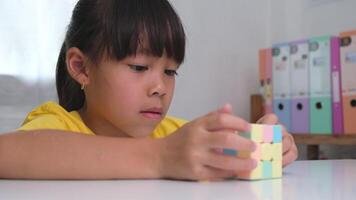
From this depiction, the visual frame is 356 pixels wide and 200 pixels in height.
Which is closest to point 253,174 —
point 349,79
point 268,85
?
point 349,79

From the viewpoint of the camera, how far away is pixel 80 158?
1.94 ft

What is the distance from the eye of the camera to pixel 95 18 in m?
0.98

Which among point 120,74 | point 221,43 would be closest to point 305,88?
point 221,43

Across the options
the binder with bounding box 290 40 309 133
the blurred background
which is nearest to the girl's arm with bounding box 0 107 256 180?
the blurred background

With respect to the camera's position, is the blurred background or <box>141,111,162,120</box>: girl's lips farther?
the blurred background

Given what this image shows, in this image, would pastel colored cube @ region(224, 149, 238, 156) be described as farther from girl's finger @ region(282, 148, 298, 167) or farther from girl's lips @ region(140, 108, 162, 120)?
girl's lips @ region(140, 108, 162, 120)

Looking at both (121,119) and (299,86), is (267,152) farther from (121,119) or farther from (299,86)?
(299,86)

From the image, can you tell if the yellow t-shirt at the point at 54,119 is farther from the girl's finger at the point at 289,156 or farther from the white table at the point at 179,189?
the girl's finger at the point at 289,156

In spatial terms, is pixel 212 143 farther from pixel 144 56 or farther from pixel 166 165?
pixel 144 56

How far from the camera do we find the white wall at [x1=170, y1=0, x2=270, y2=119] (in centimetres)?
228

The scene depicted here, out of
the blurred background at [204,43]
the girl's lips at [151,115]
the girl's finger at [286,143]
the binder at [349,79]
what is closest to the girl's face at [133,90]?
the girl's lips at [151,115]

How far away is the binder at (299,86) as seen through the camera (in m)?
2.01

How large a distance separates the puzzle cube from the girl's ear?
20.2 inches

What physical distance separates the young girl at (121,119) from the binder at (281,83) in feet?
3.43
